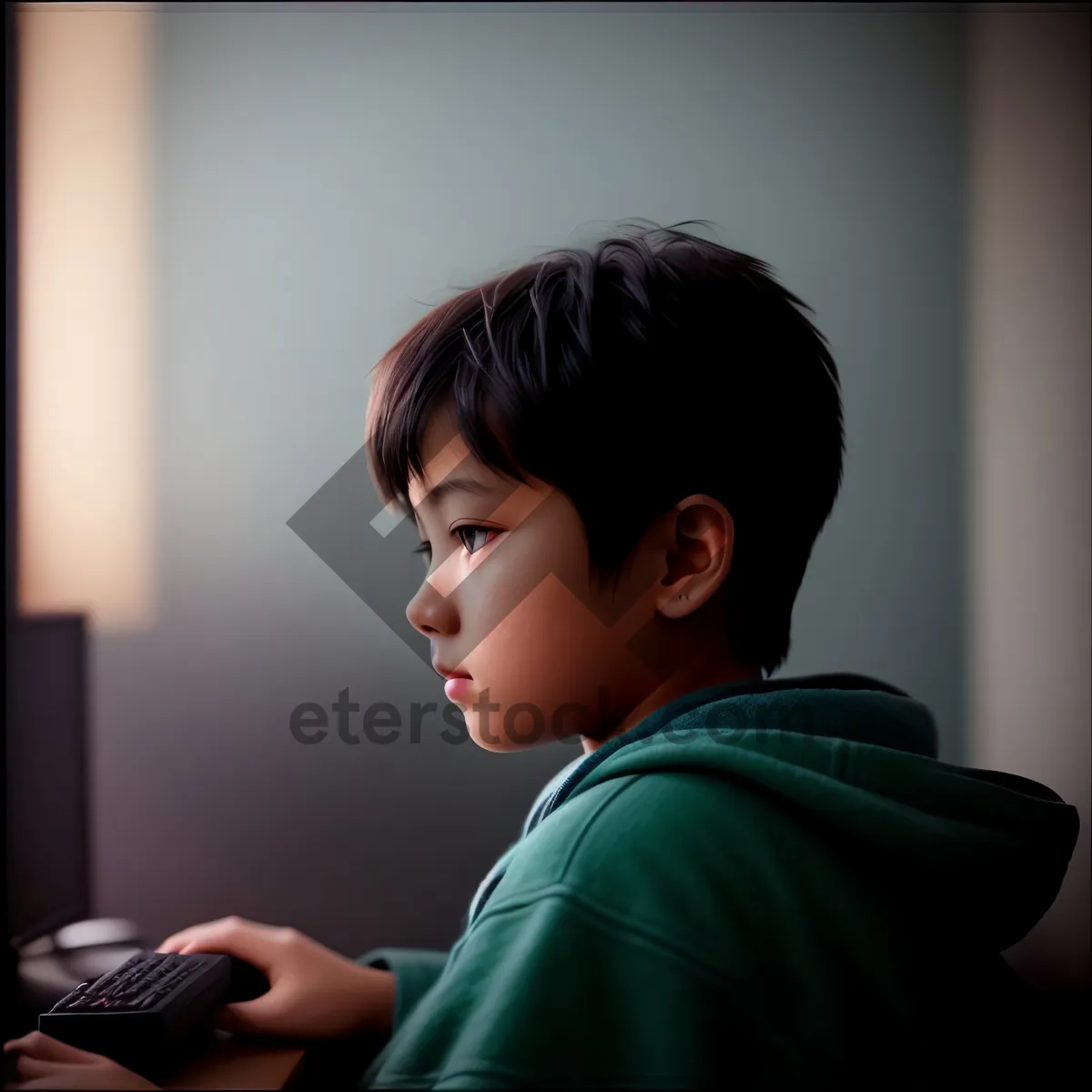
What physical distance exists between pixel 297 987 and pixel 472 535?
36 centimetres

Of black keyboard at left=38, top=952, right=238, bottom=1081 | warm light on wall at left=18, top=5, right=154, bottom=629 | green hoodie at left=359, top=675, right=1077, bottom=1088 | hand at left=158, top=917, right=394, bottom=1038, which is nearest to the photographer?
green hoodie at left=359, top=675, right=1077, bottom=1088

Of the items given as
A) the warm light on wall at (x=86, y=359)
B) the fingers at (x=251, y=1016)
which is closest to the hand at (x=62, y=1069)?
the fingers at (x=251, y=1016)

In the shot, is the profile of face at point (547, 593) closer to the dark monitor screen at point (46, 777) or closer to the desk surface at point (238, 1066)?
the desk surface at point (238, 1066)

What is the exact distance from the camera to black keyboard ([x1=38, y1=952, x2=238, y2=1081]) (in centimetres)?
50

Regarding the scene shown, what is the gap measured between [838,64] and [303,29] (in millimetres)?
560

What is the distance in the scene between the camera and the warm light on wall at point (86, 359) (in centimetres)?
92

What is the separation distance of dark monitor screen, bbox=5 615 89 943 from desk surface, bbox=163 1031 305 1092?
0.34 m

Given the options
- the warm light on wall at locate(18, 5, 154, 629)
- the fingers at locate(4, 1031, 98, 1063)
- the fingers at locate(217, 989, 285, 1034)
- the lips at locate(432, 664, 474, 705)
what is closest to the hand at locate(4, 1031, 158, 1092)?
the fingers at locate(4, 1031, 98, 1063)

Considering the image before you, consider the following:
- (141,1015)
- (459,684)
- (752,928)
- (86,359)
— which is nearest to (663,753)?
(752,928)

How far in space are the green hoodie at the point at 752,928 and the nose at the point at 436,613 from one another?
0.16 metres

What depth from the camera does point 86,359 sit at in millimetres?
→ 924

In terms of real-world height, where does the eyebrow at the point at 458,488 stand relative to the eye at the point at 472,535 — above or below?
above

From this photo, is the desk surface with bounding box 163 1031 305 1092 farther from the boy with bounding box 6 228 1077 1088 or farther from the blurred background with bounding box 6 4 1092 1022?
the blurred background with bounding box 6 4 1092 1022

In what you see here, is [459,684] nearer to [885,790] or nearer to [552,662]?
[552,662]
